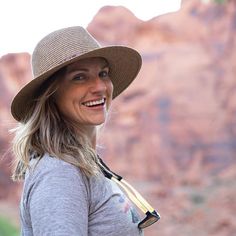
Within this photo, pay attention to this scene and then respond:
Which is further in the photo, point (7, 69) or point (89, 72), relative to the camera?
point (7, 69)

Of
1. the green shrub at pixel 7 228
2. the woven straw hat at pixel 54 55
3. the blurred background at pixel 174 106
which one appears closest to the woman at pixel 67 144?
the woven straw hat at pixel 54 55

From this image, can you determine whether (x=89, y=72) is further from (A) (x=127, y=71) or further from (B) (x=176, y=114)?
(B) (x=176, y=114)

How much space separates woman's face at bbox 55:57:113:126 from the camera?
1360 mm

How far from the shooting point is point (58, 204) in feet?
3.71

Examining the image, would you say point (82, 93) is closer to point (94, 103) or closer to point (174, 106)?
point (94, 103)

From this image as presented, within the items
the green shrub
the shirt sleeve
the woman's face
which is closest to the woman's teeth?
the woman's face

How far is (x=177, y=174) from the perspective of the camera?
11289mm

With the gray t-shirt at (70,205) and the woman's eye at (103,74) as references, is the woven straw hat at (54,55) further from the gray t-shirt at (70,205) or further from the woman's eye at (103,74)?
the gray t-shirt at (70,205)

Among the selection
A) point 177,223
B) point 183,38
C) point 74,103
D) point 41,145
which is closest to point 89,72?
point 74,103

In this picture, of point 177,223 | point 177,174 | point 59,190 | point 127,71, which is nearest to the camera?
point 59,190

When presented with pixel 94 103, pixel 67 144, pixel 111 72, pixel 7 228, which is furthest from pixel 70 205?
pixel 7 228

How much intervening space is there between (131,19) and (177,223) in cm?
432

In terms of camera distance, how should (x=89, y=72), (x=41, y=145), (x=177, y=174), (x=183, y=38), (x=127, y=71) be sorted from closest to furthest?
1. (x=41, y=145)
2. (x=89, y=72)
3. (x=127, y=71)
4. (x=177, y=174)
5. (x=183, y=38)

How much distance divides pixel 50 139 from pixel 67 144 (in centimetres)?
4
